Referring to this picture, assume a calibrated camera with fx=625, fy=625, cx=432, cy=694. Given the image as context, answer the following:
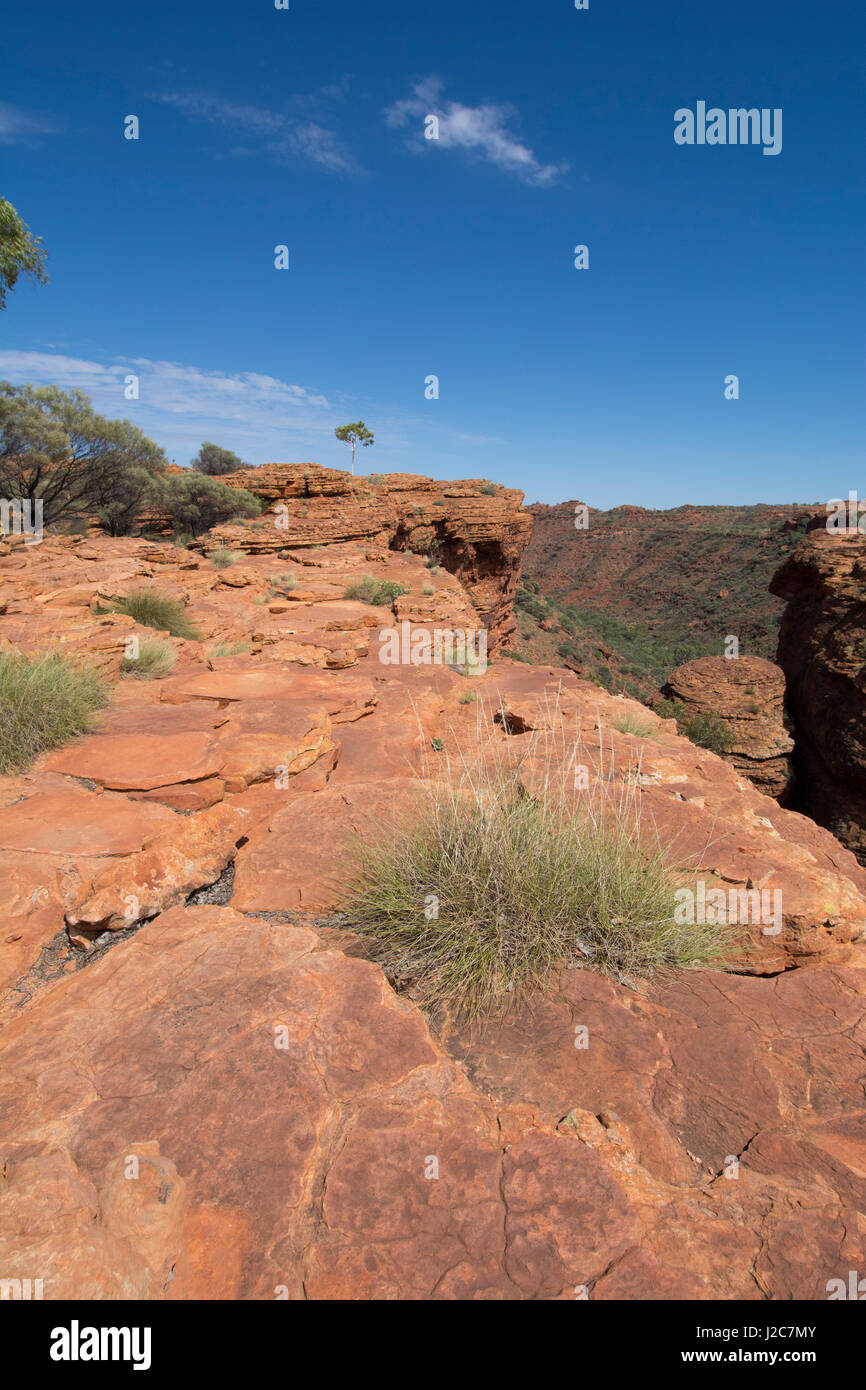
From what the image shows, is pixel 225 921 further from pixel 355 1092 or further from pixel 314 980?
pixel 355 1092

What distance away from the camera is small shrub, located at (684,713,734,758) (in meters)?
15.0

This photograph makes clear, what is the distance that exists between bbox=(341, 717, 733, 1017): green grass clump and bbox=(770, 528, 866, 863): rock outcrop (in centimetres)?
1534

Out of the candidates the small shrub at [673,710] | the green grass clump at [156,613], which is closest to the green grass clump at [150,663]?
the green grass clump at [156,613]

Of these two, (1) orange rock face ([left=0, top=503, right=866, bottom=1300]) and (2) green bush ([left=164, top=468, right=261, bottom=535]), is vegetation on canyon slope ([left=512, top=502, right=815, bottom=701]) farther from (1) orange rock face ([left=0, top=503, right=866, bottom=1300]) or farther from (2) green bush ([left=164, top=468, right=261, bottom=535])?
(1) orange rock face ([left=0, top=503, right=866, bottom=1300])

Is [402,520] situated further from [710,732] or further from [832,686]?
[832,686]

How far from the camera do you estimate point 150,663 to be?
19.2ft

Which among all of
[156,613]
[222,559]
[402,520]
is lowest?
[156,613]

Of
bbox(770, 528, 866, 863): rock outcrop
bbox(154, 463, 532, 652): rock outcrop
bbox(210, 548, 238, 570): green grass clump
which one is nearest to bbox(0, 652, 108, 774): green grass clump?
bbox(210, 548, 238, 570): green grass clump

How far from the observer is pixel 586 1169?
160 centimetres

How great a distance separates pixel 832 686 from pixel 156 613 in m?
16.1

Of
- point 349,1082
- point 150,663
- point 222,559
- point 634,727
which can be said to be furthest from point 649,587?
point 349,1082

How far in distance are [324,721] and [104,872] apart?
7.26ft

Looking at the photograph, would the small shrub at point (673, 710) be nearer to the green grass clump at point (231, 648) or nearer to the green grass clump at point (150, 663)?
the green grass clump at point (231, 648)

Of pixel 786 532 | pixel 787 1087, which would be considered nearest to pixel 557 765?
pixel 787 1087
